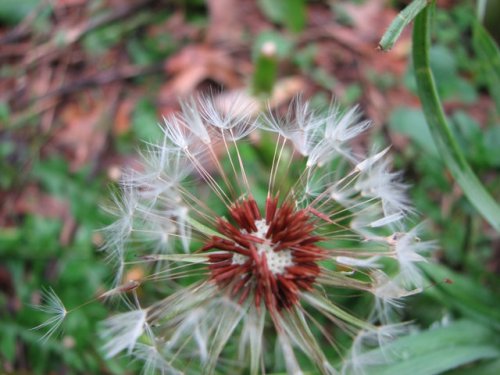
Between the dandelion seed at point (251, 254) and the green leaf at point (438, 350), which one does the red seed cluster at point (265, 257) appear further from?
the green leaf at point (438, 350)

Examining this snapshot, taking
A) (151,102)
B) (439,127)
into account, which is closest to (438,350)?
(439,127)

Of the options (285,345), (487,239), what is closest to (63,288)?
(285,345)

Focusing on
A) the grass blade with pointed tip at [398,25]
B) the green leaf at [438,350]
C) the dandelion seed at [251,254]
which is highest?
the grass blade with pointed tip at [398,25]

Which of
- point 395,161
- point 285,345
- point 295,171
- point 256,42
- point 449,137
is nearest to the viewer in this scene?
point 285,345

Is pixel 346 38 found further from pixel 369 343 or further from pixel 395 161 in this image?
pixel 369 343

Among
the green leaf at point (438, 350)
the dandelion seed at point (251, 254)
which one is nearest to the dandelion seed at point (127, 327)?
the dandelion seed at point (251, 254)

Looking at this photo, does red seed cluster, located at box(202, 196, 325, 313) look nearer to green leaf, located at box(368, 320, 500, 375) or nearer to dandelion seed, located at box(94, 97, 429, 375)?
dandelion seed, located at box(94, 97, 429, 375)
